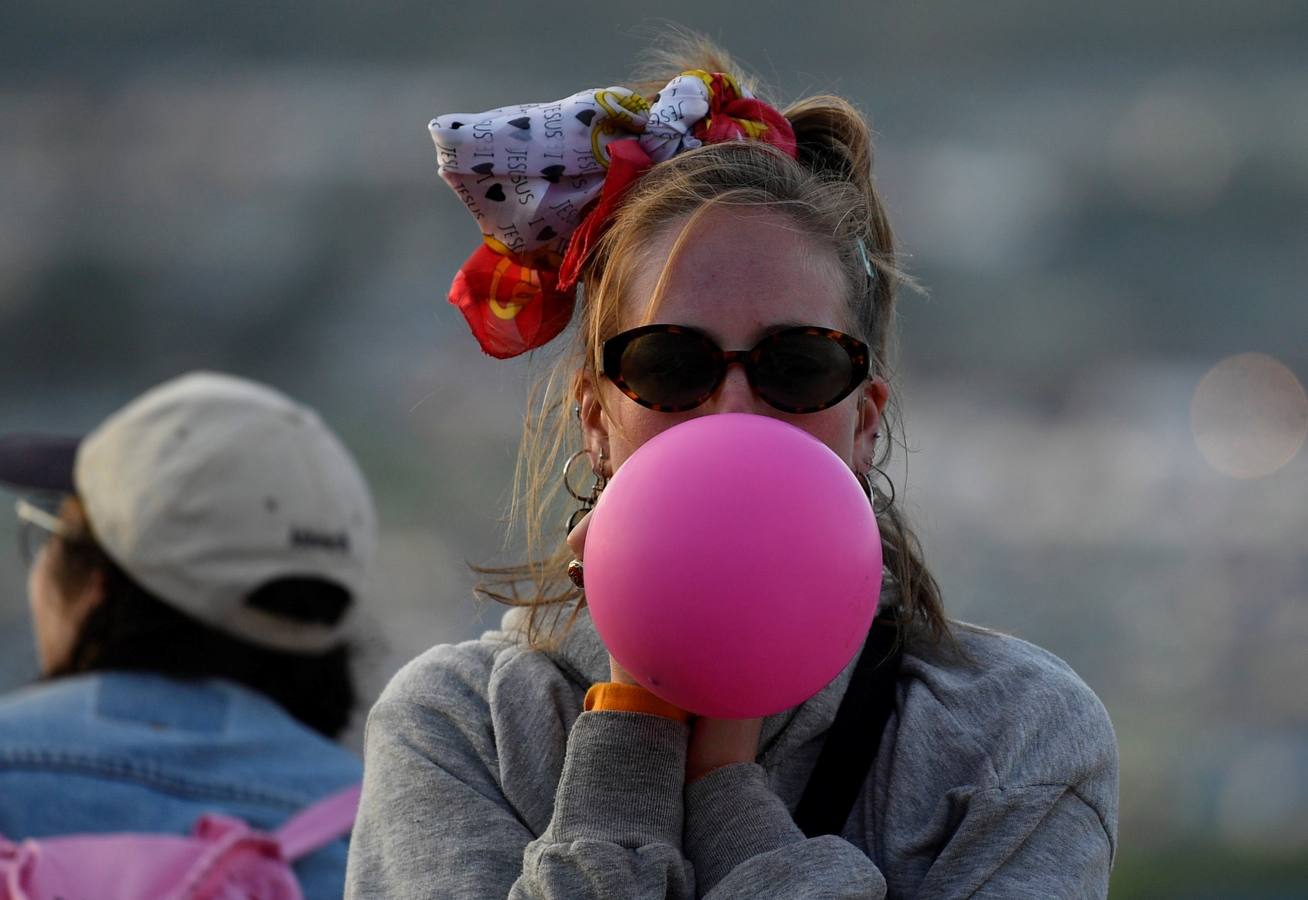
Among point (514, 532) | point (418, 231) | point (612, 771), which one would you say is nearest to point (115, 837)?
point (514, 532)

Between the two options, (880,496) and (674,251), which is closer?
(674,251)

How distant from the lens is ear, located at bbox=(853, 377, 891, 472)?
5.89 feet

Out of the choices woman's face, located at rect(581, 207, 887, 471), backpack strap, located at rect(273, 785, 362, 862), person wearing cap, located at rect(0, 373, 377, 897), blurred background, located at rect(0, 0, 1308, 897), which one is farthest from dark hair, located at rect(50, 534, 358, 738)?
blurred background, located at rect(0, 0, 1308, 897)

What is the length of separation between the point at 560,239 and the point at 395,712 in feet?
1.97

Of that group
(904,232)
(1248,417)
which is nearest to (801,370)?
(904,232)

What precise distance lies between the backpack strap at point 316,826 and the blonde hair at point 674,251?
102 cm

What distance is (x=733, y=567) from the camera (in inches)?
53.4

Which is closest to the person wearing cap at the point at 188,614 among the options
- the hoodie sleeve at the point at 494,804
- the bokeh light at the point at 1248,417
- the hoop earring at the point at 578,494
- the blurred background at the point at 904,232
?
the hoodie sleeve at the point at 494,804

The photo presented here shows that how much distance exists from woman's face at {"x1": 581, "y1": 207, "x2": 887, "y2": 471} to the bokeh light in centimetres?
1004

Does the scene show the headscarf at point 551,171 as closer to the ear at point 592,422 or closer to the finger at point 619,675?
the ear at point 592,422

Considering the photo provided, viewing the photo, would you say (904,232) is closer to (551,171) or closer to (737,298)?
(551,171)

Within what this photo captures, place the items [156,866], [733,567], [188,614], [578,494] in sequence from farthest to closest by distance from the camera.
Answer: [188,614], [156,866], [578,494], [733,567]

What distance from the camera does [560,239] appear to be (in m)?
1.85

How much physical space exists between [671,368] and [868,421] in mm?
305
